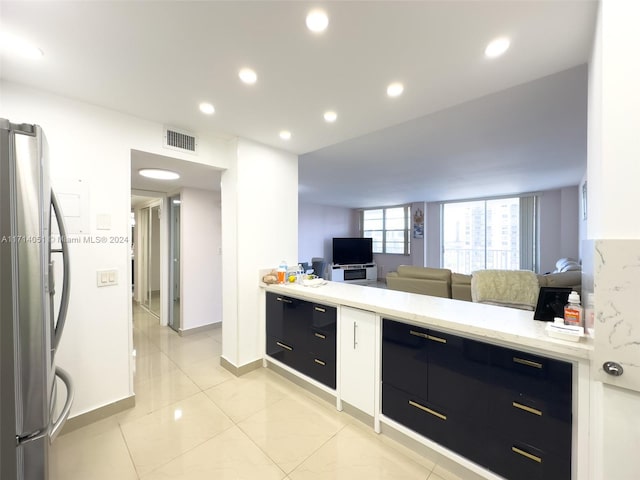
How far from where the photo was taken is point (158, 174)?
2871 mm

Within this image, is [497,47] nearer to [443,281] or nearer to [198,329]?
[443,281]

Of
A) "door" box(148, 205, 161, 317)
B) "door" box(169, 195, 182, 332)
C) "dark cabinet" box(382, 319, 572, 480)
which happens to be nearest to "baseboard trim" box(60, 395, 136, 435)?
"door" box(169, 195, 182, 332)

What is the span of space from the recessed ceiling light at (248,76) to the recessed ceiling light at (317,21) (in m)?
0.48

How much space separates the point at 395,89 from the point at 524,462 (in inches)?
84.9

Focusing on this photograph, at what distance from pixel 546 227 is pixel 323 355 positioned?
253 inches

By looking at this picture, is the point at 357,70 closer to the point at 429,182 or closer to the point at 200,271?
the point at 200,271

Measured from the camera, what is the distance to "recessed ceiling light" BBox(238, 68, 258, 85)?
152 cm

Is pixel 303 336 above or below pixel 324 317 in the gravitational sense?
below

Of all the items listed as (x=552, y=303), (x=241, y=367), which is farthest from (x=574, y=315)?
(x=241, y=367)

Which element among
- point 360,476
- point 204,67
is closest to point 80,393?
point 360,476

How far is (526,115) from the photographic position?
A: 2309 millimetres

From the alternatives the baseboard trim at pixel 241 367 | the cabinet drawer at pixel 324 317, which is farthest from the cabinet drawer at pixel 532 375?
the baseboard trim at pixel 241 367

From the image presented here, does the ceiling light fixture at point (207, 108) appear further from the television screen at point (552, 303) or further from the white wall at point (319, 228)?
the white wall at point (319, 228)

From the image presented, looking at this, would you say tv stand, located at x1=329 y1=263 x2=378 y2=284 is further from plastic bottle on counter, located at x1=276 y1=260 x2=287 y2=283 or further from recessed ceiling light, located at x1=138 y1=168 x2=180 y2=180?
recessed ceiling light, located at x1=138 y1=168 x2=180 y2=180
